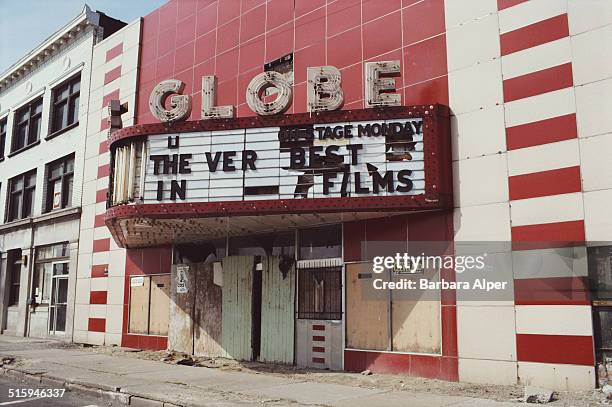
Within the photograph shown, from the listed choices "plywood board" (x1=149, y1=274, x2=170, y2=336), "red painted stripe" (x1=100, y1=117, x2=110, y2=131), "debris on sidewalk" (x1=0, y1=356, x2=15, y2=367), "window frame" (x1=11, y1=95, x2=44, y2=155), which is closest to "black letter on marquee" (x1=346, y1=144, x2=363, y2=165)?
"plywood board" (x1=149, y1=274, x2=170, y2=336)

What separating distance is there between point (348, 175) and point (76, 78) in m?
17.4

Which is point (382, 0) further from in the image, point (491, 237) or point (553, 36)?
point (491, 237)

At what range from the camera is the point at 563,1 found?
10750 millimetres

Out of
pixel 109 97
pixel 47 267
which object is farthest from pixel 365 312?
pixel 47 267

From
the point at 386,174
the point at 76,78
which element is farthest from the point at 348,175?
the point at 76,78

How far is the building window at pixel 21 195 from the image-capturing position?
88.1 feet

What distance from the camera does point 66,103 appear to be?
985 inches

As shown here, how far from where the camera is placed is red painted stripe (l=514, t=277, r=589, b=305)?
991 cm

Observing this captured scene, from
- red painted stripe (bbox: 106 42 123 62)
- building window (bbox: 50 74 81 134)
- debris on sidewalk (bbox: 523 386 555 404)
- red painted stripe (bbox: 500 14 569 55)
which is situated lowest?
debris on sidewalk (bbox: 523 386 555 404)

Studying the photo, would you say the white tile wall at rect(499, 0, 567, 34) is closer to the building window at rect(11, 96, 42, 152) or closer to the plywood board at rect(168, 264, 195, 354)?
the plywood board at rect(168, 264, 195, 354)

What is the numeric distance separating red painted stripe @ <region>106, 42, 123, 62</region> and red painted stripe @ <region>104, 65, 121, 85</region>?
592 mm

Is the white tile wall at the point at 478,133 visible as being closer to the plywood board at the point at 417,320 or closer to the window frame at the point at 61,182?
the plywood board at the point at 417,320

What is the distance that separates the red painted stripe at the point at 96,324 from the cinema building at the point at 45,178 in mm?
1459

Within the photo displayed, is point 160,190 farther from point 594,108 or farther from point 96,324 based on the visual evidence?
point 96,324
